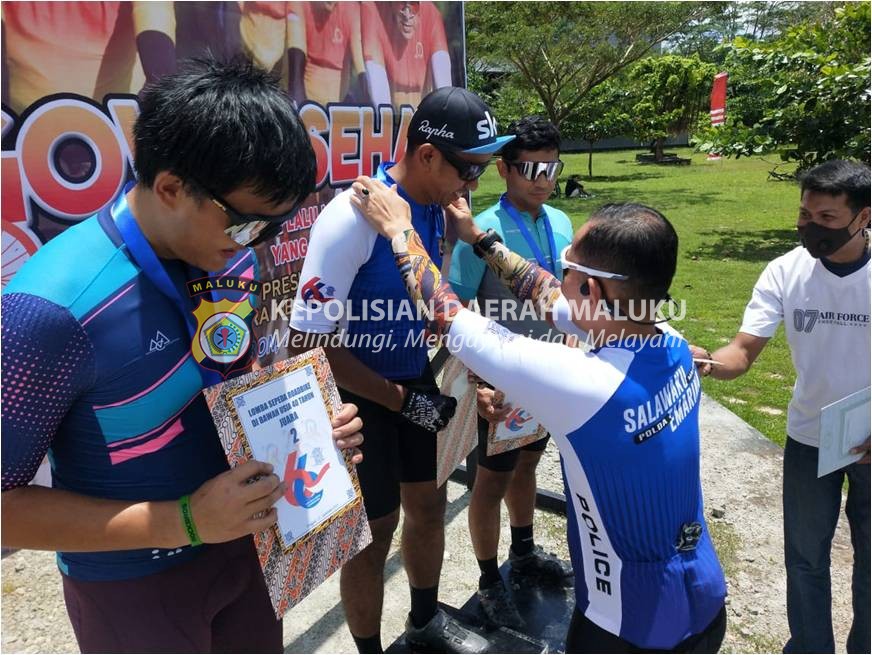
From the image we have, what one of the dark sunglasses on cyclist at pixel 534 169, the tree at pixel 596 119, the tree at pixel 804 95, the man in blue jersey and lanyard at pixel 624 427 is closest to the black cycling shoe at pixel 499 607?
the man in blue jersey and lanyard at pixel 624 427

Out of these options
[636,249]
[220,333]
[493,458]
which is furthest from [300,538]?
[493,458]

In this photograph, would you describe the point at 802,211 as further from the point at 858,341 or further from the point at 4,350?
the point at 4,350

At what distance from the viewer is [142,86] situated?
2.98 m

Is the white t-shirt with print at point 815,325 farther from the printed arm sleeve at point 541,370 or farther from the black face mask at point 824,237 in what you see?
the printed arm sleeve at point 541,370

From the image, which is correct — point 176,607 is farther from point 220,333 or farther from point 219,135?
point 219,135

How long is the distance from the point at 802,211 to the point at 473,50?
19257mm

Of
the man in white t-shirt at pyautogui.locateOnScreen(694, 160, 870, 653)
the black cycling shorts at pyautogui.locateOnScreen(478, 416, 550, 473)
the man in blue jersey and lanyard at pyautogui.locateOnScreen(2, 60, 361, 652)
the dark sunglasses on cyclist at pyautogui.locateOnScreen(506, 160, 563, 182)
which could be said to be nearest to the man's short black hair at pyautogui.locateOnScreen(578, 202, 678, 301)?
the man in blue jersey and lanyard at pyautogui.locateOnScreen(2, 60, 361, 652)

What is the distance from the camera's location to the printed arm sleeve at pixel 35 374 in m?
1.24

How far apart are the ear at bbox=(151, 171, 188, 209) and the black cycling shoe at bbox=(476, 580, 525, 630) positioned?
2.64m

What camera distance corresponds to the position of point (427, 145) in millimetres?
2477

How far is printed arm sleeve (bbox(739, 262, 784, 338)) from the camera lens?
9.02 ft

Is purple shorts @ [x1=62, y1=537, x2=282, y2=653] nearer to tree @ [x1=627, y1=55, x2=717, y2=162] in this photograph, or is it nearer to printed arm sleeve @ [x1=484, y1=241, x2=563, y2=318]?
printed arm sleeve @ [x1=484, y1=241, x2=563, y2=318]

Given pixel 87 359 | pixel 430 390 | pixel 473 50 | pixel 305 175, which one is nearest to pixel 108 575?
pixel 87 359

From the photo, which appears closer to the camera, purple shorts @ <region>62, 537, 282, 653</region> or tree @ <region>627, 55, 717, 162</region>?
purple shorts @ <region>62, 537, 282, 653</region>
